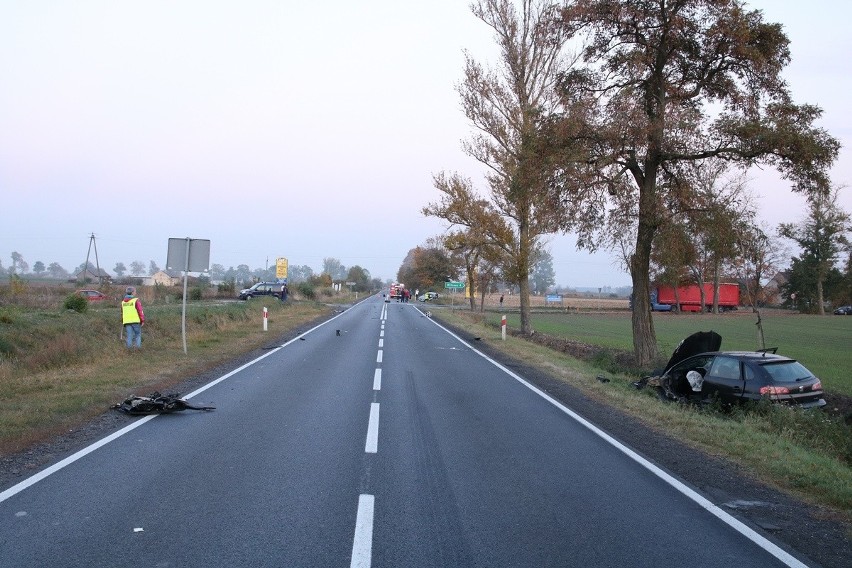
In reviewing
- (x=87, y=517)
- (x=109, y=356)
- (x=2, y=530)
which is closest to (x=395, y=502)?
(x=87, y=517)

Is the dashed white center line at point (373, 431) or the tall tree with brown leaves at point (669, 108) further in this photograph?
the tall tree with brown leaves at point (669, 108)

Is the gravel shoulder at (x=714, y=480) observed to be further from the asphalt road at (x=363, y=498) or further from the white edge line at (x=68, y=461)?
the asphalt road at (x=363, y=498)

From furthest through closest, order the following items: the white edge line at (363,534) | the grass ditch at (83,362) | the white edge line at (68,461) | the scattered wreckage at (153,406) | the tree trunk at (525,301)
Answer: the tree trunk at (525,301)
the scattered wreckage at (153,406)
the grass ditch at (83,362)
the white edge line at (68,461)
the white edge line at (363,534)

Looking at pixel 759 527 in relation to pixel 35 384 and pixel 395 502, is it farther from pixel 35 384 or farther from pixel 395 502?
pixel 35 384

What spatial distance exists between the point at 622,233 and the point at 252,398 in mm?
12101

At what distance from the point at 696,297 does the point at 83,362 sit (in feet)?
263

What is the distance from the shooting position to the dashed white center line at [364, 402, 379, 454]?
834 centimetres

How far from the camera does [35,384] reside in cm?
1261

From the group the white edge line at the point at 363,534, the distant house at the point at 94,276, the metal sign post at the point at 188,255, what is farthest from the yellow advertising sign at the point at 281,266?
the white edge line at the point at 363,534

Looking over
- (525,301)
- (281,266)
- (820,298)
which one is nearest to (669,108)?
(525,301)

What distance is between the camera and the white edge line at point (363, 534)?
479cm

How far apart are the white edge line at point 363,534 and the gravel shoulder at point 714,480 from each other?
7.16 ft

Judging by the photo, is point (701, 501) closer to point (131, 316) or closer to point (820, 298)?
point (131, 316)

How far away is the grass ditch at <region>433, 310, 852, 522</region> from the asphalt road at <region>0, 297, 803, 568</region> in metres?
1.24
